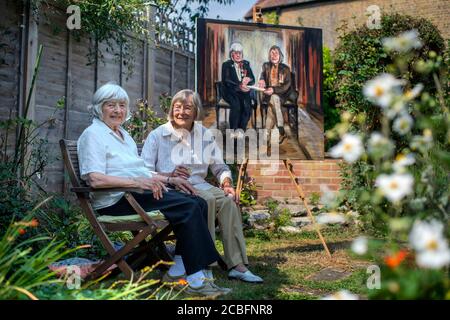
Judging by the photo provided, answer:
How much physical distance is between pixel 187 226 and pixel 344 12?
11617 mm

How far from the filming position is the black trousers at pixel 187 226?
2.76m

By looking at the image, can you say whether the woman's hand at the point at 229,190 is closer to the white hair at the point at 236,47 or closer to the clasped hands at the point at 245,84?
the clasped hands at the point at 245,84

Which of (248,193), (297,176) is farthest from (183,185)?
(297,176)

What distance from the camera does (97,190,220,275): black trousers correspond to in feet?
9.05

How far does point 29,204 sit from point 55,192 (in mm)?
1070

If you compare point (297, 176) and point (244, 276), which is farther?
point (297, 176)

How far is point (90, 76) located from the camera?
493 cm

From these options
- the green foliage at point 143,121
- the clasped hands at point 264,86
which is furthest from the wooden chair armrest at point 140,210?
the green foliage at point 143,121

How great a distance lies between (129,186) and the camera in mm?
2752

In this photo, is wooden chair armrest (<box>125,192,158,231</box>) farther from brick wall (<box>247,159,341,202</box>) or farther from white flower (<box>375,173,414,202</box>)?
brick wall (<box>247,159,341,202</box>)

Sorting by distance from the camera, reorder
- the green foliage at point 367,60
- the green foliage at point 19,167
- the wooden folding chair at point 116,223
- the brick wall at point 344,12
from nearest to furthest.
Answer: the wooden folding chair at point 116,223 < the green foliage at point 19,167 < the green foliage at point 367,60 < the brick wall at point 344,12

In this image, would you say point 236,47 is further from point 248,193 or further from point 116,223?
point 116,223

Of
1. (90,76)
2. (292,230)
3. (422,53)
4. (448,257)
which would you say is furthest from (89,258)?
(422,53)

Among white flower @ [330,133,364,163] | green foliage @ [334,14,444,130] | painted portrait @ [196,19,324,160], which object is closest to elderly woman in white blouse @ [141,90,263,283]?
painted portrait @ [196,19,324,160]
